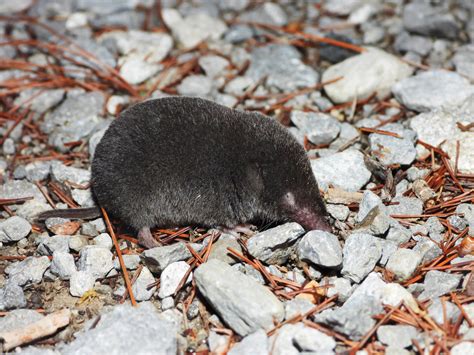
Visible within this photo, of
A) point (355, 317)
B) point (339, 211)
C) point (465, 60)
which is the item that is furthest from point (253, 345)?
point (465, 60)

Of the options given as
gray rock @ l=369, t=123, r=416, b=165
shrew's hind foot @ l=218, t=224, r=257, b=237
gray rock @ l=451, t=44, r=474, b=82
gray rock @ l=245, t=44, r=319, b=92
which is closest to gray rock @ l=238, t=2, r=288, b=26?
gray rock @ l=245, t=44, r=319, b=92

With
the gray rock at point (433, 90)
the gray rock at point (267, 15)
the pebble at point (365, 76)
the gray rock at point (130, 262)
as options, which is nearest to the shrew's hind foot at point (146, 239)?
the gray rock at point (130, 262)

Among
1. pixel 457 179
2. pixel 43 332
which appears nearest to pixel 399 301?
pixel 457 179

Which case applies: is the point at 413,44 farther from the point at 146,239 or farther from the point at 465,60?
the point at 146,239

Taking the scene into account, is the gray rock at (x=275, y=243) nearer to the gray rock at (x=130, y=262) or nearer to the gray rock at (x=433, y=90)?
the gray rock at (x=130, y=262)

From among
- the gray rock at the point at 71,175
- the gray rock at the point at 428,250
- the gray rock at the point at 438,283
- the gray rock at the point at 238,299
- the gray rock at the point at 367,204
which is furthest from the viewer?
the gray rock at the point at 71,175

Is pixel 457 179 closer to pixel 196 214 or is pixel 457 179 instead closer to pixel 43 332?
pixel 196 214
